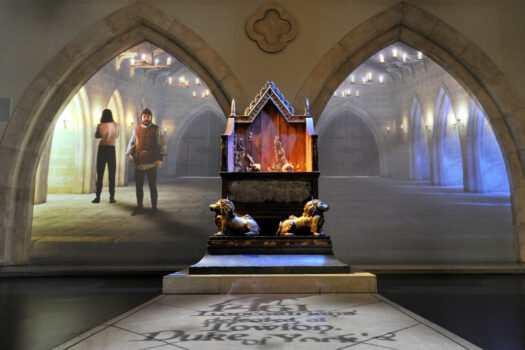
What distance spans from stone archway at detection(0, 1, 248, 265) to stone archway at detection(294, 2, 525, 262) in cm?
120

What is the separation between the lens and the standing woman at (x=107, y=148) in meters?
6.43

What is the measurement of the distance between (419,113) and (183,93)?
674 cm

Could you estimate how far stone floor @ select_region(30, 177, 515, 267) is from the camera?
5.01 m

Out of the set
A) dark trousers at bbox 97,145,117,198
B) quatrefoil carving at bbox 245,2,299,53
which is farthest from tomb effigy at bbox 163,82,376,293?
dark trousers at bbox 97,145,117,198

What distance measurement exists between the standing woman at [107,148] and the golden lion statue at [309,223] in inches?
161

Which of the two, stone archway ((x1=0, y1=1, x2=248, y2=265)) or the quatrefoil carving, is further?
the quatrefoil carving

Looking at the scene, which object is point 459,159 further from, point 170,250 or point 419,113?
point 170,250

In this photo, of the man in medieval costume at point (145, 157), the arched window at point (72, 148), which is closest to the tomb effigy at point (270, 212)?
the man in medieval costume at point (145, 157)

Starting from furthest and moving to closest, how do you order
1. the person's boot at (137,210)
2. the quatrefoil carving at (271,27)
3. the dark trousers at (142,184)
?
the dark trousers at (142,184) < the person's boot at (137,210) < the quatrefoil carving at (271,27)

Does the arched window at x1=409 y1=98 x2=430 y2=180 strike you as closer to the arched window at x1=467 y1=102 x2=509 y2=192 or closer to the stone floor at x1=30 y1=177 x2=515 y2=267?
the arched window at x1=467 y1=102 x2=509 y2=192

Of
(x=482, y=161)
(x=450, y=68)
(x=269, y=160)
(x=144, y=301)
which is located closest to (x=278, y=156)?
(x=269, y=160)

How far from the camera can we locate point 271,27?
486 centimetres

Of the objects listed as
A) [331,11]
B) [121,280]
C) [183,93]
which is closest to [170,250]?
[121,280]

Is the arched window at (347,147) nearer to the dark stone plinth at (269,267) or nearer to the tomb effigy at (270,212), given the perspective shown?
the tomb effigy at (270,212)
